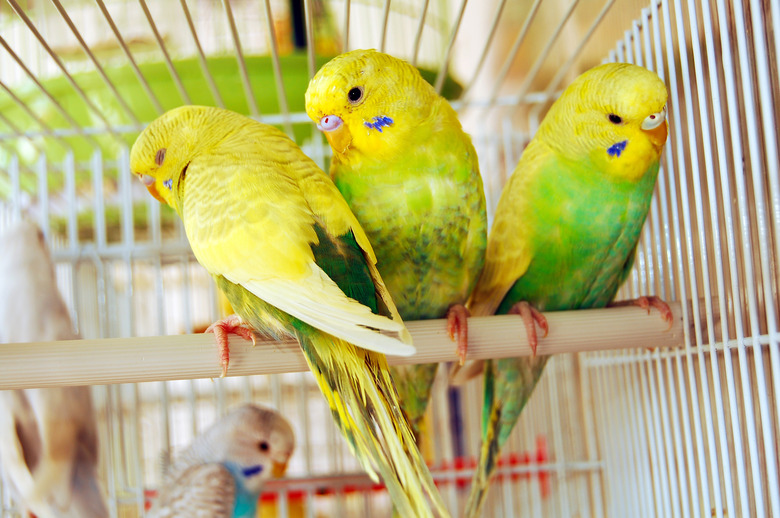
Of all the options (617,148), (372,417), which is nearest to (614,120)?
(617,148)

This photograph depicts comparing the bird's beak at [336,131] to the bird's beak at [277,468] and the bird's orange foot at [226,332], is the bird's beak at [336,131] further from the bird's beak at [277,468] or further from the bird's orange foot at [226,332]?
the bird's beak at [277,468]

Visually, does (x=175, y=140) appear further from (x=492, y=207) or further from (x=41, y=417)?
(x=492, y=207)

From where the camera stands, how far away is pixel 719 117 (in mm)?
657

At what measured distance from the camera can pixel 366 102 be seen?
2.56 feet

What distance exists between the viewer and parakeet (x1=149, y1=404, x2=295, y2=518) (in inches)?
44.8

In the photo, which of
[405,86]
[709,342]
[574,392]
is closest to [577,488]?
[574,392]

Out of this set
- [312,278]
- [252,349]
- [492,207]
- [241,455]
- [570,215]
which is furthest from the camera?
[492,207]

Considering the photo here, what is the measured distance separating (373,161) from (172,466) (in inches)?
31.4

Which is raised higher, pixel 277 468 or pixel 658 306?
pixel 658 306

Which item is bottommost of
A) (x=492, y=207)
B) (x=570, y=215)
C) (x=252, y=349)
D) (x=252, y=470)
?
(x=252, y=470)

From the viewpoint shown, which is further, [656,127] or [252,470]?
[252,470]

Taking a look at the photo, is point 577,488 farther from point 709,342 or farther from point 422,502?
point 422,502

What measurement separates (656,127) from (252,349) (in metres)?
0.57

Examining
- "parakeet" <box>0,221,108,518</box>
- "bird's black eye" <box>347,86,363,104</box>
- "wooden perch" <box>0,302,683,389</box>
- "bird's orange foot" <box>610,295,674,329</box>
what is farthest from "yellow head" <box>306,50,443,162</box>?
"parakeet" <box>0,221,108,518</box>
